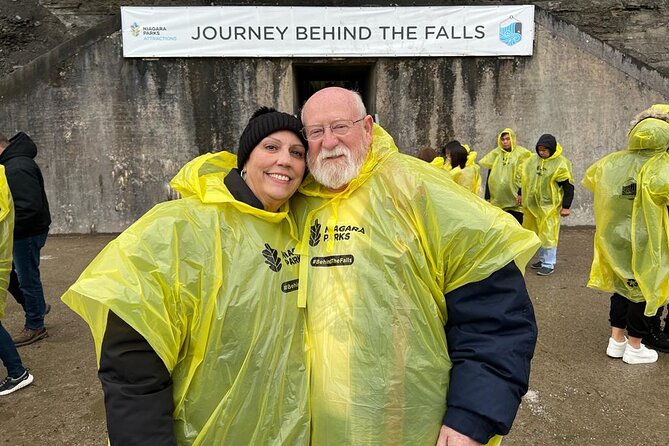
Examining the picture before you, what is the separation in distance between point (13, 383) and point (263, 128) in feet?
11.6

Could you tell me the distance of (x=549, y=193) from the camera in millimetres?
7148

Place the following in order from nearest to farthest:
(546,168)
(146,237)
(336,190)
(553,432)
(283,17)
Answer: (146,237) → (336,190) → (553,432) → (546,168) → (283,17)

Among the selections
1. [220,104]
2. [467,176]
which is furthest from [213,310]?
[220,104]

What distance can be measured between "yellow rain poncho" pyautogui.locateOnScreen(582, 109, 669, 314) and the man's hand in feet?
10.6

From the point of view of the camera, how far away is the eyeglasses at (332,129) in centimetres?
186

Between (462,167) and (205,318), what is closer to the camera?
(205,318)

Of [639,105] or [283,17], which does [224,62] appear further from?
[639,105]

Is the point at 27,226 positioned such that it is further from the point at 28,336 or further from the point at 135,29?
the point at 135,29

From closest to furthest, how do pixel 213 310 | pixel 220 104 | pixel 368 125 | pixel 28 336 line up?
pixel 213 310 → pixel 368 125 → pixel 28 336 → pixel 220 104

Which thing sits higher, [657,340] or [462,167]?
[462,167]

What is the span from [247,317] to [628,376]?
382 cm

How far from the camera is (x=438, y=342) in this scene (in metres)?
1.71

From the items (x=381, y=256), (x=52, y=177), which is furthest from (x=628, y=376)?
(x=52, y=177)

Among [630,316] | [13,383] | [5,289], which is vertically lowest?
[13,383]
